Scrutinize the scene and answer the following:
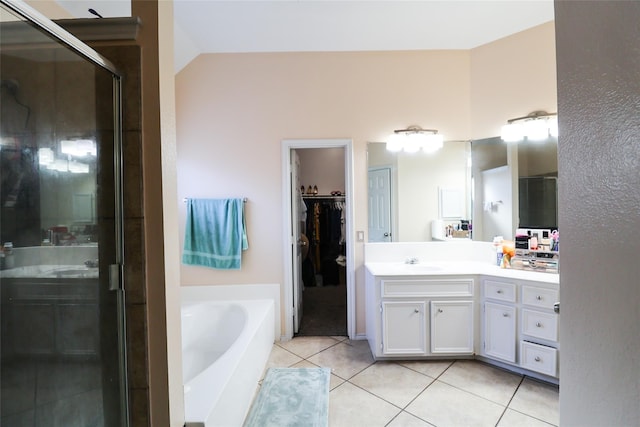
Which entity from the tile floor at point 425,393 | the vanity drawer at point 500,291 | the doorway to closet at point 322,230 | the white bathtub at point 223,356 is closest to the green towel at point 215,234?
the white bathtub at point 223,356

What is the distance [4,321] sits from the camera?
77 centimetres

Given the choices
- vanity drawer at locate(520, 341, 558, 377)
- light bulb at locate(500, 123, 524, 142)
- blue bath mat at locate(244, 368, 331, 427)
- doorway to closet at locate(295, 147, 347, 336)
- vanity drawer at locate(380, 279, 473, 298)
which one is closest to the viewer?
blue bath mat at locate(244, 368, 331, 427)

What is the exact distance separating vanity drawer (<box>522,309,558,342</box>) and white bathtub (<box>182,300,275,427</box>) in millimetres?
2117

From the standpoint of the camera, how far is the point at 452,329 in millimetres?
2334

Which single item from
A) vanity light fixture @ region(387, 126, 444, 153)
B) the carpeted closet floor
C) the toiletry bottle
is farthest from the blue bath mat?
vanity light fixture @ region(387, 126, 444, 153)

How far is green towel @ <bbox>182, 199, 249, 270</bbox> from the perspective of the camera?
2.74m

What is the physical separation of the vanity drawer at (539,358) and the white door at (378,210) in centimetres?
138

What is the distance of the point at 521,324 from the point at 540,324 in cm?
12

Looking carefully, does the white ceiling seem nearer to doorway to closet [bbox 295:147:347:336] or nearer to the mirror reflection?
the mirror reflection

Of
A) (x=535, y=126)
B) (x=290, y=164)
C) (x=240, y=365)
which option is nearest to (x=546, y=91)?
(x=535, y=126)

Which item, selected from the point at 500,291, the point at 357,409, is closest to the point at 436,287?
the point at 500,291

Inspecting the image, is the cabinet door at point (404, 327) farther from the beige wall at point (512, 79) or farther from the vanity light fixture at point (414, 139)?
the beige wall at point (512, 79)

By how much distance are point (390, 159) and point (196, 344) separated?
8.52 ft

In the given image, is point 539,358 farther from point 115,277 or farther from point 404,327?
point 115,277
